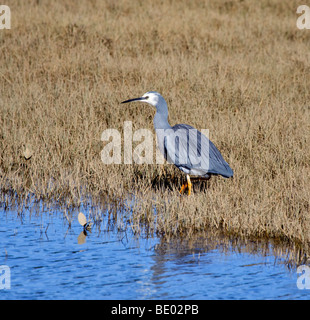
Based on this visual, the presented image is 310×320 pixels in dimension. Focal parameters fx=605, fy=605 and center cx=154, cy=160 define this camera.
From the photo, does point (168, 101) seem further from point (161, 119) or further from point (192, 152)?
point (192, 152)

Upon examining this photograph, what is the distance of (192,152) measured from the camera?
21.0ft

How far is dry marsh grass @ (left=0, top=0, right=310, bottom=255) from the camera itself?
5797mm

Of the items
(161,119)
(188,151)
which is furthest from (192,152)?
(161,119)

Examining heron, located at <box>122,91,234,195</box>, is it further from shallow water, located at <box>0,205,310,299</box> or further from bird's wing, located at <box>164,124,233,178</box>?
shallow water, located at <box>0,205,310,299</box>

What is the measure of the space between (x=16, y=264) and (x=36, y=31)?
333 inches

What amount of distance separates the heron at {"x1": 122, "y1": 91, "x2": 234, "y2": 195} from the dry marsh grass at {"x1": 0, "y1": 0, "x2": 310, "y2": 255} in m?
0.23

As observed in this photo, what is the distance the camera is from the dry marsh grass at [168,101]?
580cm

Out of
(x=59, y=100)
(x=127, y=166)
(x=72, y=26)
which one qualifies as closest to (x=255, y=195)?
(x=127, y=166)

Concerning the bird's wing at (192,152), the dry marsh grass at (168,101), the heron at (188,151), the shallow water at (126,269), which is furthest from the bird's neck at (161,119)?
the shallow water at (126,269)

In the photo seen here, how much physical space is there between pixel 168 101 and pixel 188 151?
10.3 feet

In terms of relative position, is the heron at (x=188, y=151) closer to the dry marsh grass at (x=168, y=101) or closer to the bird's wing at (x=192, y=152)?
the bird's wing at (x=192, y=152)
